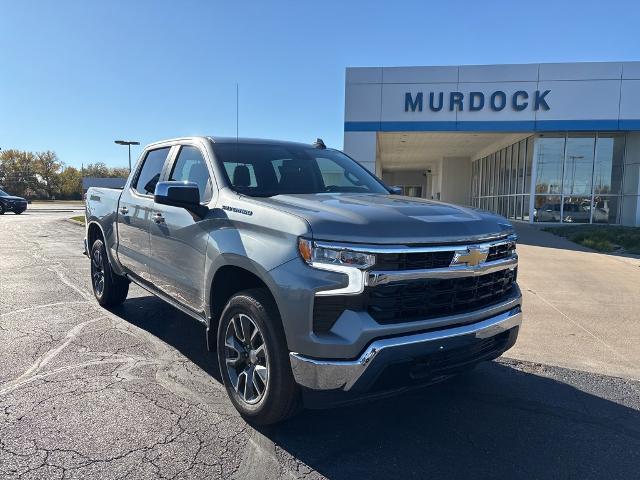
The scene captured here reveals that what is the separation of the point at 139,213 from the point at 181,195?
1.57 m

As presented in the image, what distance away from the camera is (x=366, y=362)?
250 centimetres

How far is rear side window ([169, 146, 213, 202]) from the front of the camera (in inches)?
147

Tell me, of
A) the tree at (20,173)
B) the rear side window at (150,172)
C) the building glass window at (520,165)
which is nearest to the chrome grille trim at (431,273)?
the rear side window at (150,172)

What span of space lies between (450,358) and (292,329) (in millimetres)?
957

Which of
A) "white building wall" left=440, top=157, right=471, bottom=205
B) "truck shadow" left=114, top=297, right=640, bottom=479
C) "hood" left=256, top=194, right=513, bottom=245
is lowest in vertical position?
"truck shadow" left=114, top=297, right=640, bottom=479

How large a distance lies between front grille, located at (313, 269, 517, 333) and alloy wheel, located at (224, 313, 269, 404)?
0.55m

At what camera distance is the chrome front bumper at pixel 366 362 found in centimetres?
251

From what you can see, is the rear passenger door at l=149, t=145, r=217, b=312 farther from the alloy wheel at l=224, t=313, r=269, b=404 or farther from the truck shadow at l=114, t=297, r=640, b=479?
the truck shadow at l=114, t=297, r=640, b=479

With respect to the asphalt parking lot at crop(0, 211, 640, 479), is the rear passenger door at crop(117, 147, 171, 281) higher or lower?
higher

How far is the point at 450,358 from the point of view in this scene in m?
2.80

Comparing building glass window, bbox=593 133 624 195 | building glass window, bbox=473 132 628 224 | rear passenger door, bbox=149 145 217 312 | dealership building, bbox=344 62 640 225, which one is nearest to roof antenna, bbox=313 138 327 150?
rear passenger door, bbox=149 145 217 312

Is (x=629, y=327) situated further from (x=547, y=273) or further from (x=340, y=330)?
(x=340, y=330)

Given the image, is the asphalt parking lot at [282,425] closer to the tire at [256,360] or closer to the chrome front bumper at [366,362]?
the tire at [256,360]

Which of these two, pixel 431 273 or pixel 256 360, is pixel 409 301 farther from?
pixel 256 360
